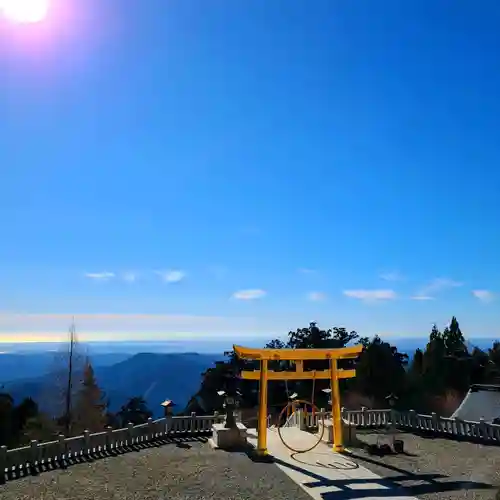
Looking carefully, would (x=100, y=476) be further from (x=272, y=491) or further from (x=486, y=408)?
(x=486, y=408)

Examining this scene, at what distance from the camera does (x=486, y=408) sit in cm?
2334

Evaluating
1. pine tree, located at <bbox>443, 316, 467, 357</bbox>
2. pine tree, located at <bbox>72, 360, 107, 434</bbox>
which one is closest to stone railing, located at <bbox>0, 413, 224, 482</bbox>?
pine tree, located at <bbox>72, 360, 107, 434</bbox>

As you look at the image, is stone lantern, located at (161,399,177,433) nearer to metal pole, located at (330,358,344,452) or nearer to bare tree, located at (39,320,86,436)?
metal pole, located at (330,358,344,452)

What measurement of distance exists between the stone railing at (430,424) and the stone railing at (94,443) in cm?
544

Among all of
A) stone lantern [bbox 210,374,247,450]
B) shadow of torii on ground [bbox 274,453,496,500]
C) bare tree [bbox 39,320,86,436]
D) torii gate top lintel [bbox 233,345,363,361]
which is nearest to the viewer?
shadow of torii on ground [bbox 274,453,496,500]

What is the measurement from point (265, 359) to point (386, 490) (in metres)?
4.92

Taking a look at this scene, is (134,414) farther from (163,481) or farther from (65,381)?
(163,481)

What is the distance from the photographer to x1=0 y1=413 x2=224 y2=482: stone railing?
12.6 metres

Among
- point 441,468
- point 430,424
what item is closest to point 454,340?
point 430,424

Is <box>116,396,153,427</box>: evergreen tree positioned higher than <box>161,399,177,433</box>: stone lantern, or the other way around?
<box>161,399,177,433</box>: stone lantern

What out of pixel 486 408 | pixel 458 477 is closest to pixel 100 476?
pixel 458 477

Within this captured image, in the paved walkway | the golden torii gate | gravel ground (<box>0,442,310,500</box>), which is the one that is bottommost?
gravel ground (<box>0,442,310,500</box>)

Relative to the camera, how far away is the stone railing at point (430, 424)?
1579 cm

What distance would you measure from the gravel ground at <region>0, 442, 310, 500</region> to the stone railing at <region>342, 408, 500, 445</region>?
472 centimetres
